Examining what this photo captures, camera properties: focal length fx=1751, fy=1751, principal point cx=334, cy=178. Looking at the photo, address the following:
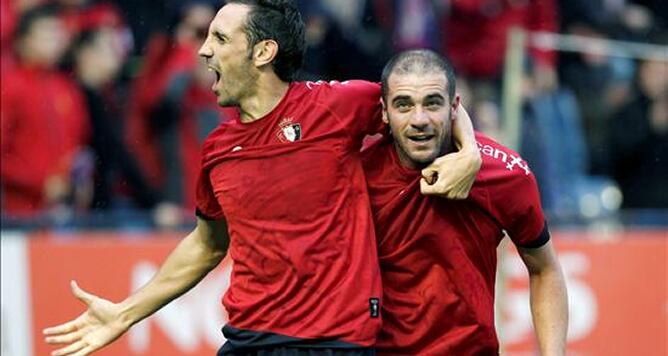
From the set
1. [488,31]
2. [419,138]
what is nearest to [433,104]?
[419,138]

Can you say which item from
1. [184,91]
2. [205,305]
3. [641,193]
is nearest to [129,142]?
[184,91]

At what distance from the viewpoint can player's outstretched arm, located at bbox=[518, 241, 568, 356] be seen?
262 inches

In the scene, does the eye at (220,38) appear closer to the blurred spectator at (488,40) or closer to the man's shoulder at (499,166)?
the man's shoulder at (499,166)

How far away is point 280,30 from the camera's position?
6.63m

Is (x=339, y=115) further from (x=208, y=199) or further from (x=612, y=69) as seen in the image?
(x=612, y=69)

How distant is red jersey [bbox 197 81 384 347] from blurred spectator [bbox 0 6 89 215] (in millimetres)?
4524

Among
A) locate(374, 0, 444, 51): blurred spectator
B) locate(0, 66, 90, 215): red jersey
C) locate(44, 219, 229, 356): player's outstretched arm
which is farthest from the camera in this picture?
locate(374, 0, 444, 51): blurred spectator

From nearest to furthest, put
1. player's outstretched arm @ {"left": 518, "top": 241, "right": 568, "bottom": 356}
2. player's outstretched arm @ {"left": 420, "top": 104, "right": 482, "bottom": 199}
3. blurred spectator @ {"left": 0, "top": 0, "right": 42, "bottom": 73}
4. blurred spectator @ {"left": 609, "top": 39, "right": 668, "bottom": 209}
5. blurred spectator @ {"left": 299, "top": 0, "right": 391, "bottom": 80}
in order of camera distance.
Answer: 1. player's outstretched arm @ {"left": 420, "top": 104, "right": 482, "bottom": 199}
2. player's outstretched arm @ {"left": 518, "top": 241, "right": 568, "bottom": 356}
3. blurred spectator @ {"left": 0, "top": 0, "right": 42, "bottom": 73}
4. blurred spectator @ {"left": 299, "top": 0, "right": 391, "bottom": 80}
5. blurred spectator @ {"left": 609, "top": 39, "right": 668, "bottom": 209}

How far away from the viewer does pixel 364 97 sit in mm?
6617

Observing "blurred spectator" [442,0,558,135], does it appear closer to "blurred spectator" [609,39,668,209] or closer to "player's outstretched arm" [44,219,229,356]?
"blurred spectator" [609,39,668,209]

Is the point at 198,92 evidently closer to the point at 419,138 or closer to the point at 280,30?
the point at 280,30

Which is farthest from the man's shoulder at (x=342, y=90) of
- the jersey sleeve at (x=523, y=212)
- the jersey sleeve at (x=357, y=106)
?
the jersey sleeve at (x=523, y=212)

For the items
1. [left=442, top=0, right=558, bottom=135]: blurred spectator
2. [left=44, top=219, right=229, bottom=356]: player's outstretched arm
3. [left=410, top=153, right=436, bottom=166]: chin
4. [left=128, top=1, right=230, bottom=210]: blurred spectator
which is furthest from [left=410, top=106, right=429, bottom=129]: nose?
[left=442, top=0, right=558, bottom=135]: blurred spectator

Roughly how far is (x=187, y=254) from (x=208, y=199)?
36 centimetres
